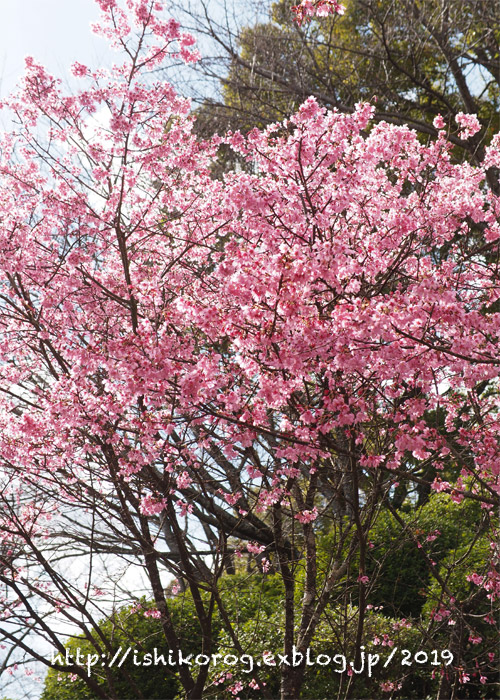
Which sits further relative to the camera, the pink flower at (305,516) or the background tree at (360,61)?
the background tree at (360,61)

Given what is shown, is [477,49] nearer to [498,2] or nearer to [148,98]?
[498,2]

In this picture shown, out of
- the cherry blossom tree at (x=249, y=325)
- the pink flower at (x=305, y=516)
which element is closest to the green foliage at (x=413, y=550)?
the cherry blossom tree at (x=249, y=325)

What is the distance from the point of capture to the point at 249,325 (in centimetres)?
377

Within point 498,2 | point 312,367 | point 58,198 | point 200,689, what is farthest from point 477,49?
point 200,689

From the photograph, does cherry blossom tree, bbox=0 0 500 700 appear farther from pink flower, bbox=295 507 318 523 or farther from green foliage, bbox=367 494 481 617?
green foliage, bbox=367 494 481 617

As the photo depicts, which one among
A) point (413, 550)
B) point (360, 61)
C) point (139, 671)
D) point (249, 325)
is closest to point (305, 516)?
point (249, 325)

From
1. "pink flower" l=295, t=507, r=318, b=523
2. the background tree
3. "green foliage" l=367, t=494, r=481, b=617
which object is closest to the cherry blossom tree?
"pink flower" l=295, t=507, r=318, b=523

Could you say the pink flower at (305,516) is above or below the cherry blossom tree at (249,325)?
below

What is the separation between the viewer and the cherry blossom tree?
3559mm

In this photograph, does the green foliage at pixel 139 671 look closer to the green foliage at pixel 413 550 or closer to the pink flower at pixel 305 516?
the green foliage at pixel 413 550

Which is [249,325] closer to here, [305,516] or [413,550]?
[305,516]

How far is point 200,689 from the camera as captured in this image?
4555 millimetres

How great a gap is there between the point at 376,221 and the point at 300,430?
2.06m

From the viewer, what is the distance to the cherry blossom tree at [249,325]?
356 cm
